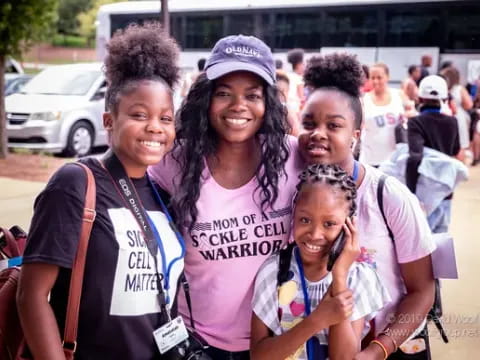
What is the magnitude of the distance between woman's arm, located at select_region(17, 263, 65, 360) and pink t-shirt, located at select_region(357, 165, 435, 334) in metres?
1.00

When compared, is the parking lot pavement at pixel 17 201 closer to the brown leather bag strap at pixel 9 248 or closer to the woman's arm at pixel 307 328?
the brown leather bag strap at pixel 9 248

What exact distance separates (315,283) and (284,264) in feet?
0.39

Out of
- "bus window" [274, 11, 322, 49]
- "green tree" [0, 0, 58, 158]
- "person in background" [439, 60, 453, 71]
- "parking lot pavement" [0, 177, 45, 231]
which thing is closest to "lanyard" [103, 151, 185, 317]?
"parking lot pavement" [0, 177, 45, 231]

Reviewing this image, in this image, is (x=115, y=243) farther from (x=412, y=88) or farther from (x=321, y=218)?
(x=412, y=88)

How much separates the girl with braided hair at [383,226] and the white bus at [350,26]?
9455 mm

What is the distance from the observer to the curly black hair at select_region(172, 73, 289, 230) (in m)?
2.08

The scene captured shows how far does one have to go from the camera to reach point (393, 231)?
1973 millimetres

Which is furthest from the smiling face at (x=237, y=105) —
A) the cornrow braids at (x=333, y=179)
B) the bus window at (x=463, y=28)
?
the bus window at (x=463, y=28)

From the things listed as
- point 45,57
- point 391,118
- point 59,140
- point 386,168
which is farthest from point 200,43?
point 45,57

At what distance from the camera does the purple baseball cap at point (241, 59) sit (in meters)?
2.07

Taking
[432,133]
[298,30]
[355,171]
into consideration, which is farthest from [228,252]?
[298,30]

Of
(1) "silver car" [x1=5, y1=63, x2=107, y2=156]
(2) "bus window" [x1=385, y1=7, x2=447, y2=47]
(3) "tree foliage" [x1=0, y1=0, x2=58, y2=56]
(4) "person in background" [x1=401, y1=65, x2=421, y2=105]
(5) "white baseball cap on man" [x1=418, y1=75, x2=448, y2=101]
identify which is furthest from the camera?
(2) "bus window" [x1=385, y1=7, x2=447, y2=47]

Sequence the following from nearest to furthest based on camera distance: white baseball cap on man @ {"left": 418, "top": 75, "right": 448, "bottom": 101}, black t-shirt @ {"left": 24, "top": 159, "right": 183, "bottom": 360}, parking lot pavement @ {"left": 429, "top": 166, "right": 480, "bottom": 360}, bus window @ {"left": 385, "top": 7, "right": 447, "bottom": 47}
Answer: black t-shirt @ {"left": 24, "top": 159, "right": 183, "bottom": 360} → parking lot pavement @ {"left": 429, "top": 166, "right": 480, "bottom": 360} → white baseball cap on man @ {"left": 418, "top": 75, "right": 448, "bottom": 101} → bus window @ {"left": 385, "top": 7, "right": 447, "bottom": 47}

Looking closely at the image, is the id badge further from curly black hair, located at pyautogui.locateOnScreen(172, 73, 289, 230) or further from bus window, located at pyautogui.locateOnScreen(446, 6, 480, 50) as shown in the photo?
bus window, located at pyautogui.locateOnScreen(446, 6, 480, 50)
